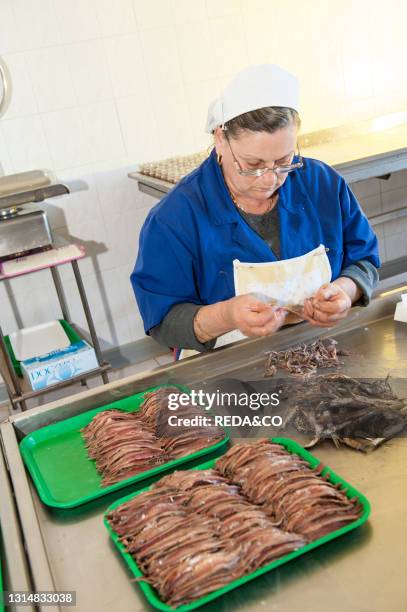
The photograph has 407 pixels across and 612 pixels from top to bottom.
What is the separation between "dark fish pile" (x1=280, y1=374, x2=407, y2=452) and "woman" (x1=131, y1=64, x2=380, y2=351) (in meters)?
0.21

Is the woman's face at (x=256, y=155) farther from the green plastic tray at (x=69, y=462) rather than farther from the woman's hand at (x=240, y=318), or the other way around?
the green plastic tray at (x=69, y=462)

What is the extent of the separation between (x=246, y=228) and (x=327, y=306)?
395 millimetres

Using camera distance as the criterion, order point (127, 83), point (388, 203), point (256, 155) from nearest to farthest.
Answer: point (256, 155) → point (127, 83) → point (388, 203)

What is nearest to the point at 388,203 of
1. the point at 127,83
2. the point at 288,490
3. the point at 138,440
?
the point at 127,83

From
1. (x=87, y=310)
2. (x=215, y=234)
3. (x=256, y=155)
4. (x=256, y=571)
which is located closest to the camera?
(x=256, y=571)

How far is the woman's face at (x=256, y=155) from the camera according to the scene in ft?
5.63

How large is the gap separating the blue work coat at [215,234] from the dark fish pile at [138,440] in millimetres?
437

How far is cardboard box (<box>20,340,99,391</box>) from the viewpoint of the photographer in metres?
3.52

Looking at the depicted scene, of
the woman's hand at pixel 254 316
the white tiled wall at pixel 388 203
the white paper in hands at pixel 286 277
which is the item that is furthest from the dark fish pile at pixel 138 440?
the white tiled wall at pixel 388 203

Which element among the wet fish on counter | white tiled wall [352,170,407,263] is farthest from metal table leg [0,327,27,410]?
white tiled wall [352,170,407,263]

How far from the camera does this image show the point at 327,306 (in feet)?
5.62

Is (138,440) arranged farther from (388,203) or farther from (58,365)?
(388,203)

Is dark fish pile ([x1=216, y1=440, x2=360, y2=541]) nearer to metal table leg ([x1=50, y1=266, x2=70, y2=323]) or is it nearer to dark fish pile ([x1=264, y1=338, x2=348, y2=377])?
dark fish pile ([x1=264, y1=338, x2=348, y2=377])

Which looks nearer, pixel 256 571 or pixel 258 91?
pixel 256 571
